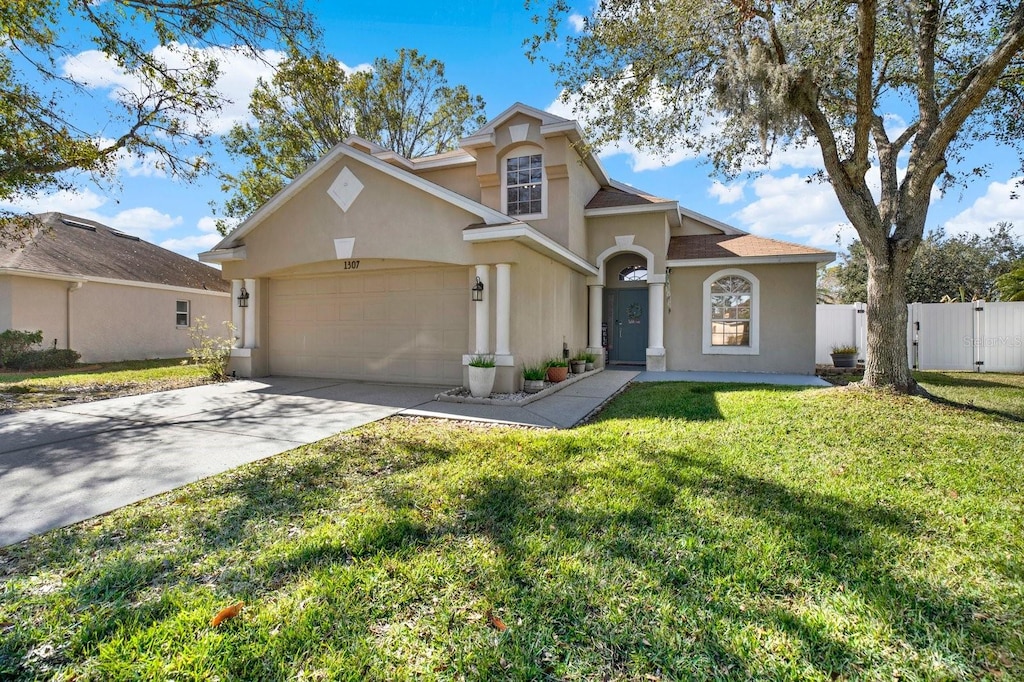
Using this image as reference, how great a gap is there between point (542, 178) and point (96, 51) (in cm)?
948

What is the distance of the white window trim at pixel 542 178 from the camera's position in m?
11.6

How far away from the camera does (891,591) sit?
8.41 feet

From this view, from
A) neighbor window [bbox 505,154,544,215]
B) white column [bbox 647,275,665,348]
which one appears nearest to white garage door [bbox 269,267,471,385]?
neighbor window [bbox 505,154,544,215]

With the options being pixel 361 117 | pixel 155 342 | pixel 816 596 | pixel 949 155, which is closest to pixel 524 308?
pixel 816 596

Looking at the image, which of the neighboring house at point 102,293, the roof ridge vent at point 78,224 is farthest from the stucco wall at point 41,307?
the roof ridge vent at point 78,224

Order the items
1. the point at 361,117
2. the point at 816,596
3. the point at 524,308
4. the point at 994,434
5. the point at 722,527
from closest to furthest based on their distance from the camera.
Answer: the point at 816,596 < the point at 722,527 < the point at 994,434 < the point at 524,308 < the point at 361,117

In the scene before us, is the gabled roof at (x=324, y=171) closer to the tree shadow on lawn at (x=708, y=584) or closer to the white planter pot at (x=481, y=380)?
the white planter pot at (x=481, y=380)

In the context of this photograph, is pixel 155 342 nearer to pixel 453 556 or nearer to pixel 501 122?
pixel 501 122

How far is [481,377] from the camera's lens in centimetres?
819

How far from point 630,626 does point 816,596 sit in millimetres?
1085

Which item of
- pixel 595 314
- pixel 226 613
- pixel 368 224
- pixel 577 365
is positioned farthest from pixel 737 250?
pixel 226 613

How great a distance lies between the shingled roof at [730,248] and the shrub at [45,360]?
17.2 meters

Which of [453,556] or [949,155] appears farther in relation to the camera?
[949,155]

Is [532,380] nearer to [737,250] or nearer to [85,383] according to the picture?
[737,250]
